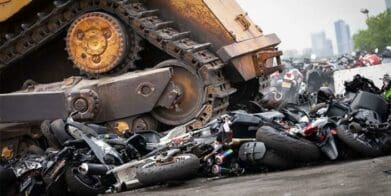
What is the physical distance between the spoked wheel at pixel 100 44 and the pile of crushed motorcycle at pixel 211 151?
2.13m

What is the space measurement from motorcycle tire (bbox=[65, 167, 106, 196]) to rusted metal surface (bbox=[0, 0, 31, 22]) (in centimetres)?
403

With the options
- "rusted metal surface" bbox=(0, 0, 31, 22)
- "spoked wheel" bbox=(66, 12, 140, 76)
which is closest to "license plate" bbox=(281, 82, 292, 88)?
"spoked wheel" bbox=(66, 12, 140, 76)

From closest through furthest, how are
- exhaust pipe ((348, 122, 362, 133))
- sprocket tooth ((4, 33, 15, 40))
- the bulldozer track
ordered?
1. exhaust pipe ((348, 122, 362, 133))
2. the bulldozer track
3. sprocket tooth ((4, 33, 15, 40))

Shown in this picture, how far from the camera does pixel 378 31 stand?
29391 millimetres

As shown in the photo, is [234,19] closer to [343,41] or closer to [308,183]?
[308,183]

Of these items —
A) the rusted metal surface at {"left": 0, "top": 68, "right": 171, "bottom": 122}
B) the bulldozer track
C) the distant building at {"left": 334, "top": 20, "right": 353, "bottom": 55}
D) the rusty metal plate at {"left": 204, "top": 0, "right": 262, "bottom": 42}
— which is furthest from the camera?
the distant building at {"left": 334, "top": 20, "right": 353, "bottom": 55}

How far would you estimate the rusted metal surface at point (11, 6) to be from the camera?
386 inches

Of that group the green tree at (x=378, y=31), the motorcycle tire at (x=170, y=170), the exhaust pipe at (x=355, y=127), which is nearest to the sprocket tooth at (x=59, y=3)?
the motorcycle tire at (x=170, y=170)

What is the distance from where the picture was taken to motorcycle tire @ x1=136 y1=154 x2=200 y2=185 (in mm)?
6066

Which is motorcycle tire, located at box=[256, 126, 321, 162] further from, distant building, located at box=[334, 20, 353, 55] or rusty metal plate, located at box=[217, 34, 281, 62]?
distant building, located at box=[334, 20, 353, 55]

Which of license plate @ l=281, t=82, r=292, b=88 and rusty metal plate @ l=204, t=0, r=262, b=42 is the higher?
rusty metal plate @ l=204, t=0, r=262, b=42

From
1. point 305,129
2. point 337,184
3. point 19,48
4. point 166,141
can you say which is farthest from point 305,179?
point 19,48

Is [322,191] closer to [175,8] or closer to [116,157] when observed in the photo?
[116,157]

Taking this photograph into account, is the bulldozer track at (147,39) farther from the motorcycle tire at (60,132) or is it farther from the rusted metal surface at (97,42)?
the motorcycle tire at (60,132)
